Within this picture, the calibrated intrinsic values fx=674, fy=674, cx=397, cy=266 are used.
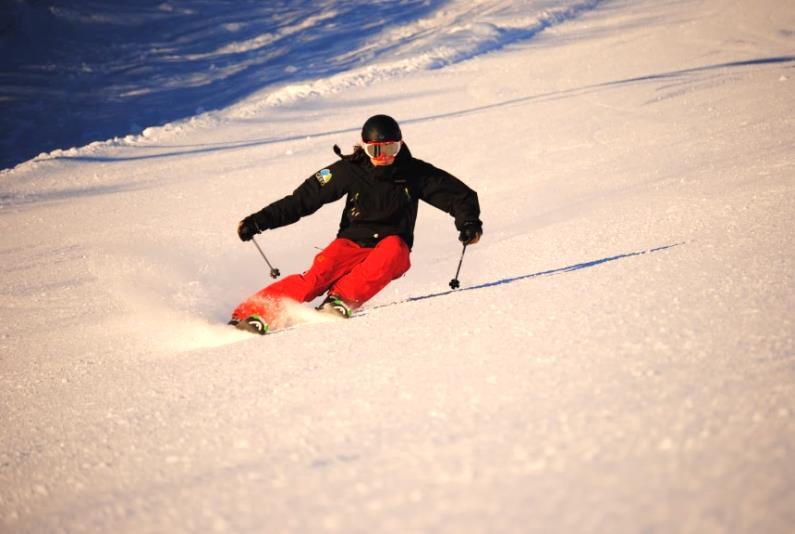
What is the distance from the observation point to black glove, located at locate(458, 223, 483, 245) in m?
3.78

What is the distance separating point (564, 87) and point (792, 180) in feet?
19.6

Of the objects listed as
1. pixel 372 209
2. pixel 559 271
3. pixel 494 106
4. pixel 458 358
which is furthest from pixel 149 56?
pixel 458 358

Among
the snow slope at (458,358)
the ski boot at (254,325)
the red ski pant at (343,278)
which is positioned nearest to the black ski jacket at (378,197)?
the red ski pant at (343,278)

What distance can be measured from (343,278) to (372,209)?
1.70ft

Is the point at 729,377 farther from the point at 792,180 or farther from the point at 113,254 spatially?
the point at 113,254

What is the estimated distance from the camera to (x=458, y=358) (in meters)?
2.28

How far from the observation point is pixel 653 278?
2.86 m

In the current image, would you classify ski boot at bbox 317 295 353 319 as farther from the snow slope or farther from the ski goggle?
the ski goggle

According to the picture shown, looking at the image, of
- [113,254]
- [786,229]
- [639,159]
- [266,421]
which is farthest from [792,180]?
[113,254]

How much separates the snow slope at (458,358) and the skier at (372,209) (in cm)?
33

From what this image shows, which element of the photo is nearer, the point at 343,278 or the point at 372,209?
the point at 343,278

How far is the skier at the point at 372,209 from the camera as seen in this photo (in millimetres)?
3688

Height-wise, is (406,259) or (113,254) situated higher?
(113,254)

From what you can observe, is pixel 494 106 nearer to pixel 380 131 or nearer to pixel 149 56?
pixel 380 131
